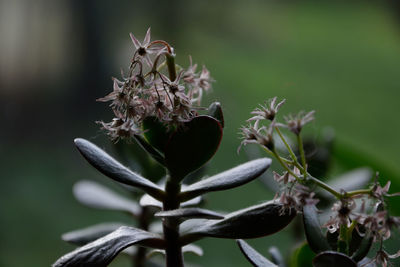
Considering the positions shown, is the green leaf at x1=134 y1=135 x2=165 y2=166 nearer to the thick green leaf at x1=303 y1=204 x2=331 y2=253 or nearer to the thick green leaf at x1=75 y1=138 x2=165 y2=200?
the thick green leaf at x1=75 y1=138 x2=165 y2=200

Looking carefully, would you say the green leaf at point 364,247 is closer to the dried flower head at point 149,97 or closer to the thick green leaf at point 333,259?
the thick green leaf at point 333,259

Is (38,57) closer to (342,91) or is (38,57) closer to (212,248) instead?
(212,248)

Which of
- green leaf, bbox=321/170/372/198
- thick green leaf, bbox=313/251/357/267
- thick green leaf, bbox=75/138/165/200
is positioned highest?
thick green leaf, bbox=75/138/165/200

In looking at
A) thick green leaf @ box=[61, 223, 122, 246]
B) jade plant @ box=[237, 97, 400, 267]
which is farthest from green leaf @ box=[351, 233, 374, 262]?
thick green leaf @ box=[61, 223, 122, 246]

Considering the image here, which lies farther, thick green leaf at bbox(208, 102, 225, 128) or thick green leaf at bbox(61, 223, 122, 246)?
thick green leaf at bbox(61, 223, 122, 246)

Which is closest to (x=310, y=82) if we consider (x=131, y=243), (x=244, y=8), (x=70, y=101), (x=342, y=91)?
(x=342, y=91)

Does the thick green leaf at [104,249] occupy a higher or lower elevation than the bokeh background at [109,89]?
lower

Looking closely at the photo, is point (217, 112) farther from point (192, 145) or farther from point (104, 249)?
point (104, 249)


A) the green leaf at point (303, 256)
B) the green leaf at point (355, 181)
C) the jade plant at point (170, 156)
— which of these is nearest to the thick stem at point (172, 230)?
the jade plant at point (170, 156)
